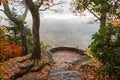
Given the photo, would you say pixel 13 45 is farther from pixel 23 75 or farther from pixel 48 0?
pixel 23 75

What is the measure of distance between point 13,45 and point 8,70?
743cm

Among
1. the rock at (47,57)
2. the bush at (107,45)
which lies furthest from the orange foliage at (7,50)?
the bush at (107,45)

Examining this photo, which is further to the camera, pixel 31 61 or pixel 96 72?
pixel 31 61

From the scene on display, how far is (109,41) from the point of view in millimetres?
9547

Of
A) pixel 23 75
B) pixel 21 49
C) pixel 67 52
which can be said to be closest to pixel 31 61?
pixel 23 75

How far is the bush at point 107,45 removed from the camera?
30.0ft

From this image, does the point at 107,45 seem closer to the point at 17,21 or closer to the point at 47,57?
the point at 47,57

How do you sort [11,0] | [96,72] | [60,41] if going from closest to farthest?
[96,72] < [11,0] < [60,41]

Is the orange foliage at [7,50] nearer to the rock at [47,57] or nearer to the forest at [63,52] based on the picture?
the forest at [63,52]

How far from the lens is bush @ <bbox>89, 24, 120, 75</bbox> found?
915 cm

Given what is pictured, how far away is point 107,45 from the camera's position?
9.45m

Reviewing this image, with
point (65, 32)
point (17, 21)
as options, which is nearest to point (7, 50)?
point (17, 21)

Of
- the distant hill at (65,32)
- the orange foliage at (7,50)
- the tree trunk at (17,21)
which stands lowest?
the distant hill at (65,32)

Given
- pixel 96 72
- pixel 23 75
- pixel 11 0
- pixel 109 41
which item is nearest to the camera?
pixel 109 41
